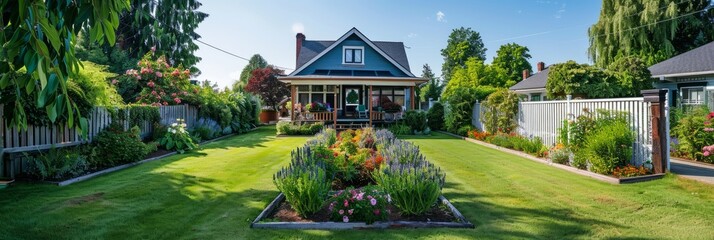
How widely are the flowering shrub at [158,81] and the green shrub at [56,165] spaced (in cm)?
858

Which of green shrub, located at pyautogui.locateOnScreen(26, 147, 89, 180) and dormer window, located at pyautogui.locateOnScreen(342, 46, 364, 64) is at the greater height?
dormer window, located at pyautogui.locateOnScreen(342, 46, 364, 64)

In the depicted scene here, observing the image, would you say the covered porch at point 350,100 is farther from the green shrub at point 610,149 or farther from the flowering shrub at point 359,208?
the flowering shrub at point 359,208

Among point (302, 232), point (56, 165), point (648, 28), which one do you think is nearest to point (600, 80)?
point (648, 28)

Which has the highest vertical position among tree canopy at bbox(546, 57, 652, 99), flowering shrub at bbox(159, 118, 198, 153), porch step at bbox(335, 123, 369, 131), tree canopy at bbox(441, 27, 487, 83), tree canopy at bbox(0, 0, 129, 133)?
tree canopy at bbox(441, 27, 487, 83)

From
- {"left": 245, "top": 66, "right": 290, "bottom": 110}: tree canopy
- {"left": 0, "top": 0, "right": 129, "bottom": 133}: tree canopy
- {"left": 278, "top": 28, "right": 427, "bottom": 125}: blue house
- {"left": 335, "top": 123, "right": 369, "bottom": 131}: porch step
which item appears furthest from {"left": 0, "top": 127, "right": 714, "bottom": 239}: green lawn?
{"left": 245, "top": 66, "right": 290, "bottom": 110}: tree canopy

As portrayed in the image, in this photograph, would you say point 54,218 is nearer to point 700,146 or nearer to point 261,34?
point 700,146

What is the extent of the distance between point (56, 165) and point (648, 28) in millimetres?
29991

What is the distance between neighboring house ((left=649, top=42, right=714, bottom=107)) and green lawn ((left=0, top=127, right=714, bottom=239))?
38.8 feet

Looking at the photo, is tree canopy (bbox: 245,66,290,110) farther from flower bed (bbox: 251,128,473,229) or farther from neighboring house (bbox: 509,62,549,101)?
flower bed (bbox: 251,128,473,229)

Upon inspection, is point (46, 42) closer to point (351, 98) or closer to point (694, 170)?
point (694, 170)

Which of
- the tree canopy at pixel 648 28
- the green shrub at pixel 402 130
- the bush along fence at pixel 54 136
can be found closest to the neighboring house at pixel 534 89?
the tree canopy at pixel 648 28

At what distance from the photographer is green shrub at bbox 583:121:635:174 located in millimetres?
7848

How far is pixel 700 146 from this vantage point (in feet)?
31.1

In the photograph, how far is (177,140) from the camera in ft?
41.0
